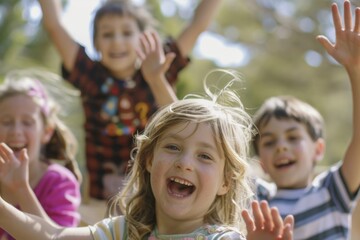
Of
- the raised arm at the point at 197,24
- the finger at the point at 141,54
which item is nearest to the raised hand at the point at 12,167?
the finger at the point at 141,54

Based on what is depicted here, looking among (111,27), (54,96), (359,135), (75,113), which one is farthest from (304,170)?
(75,113)

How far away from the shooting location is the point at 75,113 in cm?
592

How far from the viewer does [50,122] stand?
389 cm

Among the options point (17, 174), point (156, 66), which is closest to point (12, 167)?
point (17, 174)

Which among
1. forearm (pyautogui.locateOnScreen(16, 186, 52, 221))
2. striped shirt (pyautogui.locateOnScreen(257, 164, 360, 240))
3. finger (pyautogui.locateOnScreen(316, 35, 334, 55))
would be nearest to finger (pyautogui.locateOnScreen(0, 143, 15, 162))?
forearm (pyautogui.locateOnScreen(16, 186, 52, 221))

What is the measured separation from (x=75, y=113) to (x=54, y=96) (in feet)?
3.94

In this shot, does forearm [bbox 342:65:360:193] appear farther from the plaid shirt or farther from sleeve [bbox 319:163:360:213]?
the plaid shirt

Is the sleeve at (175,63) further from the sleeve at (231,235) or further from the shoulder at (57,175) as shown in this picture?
the sleeve at (231,235)

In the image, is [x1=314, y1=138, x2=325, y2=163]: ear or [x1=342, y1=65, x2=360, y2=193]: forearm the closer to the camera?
[x1=342, y1=65, x2=360, y2=193]: forearm

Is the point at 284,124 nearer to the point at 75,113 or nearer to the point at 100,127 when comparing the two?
the point at 100,127

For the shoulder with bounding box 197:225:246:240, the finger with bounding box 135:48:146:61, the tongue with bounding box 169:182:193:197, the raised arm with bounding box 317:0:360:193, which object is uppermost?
the raised arm with bounding box 317:0:360:193

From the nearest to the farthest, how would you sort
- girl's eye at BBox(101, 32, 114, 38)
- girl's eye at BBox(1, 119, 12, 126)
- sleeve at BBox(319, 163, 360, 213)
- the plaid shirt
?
sleeve at BBox(319, 163, 360, 213), girl's eye at BBox(1, 119, 12, 126), the plaid shirt, girl's eye at BBox(101, 32, 114, 38)

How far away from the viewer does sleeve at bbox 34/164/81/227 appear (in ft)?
11.2

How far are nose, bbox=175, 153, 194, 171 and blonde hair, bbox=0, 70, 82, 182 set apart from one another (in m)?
1.43
